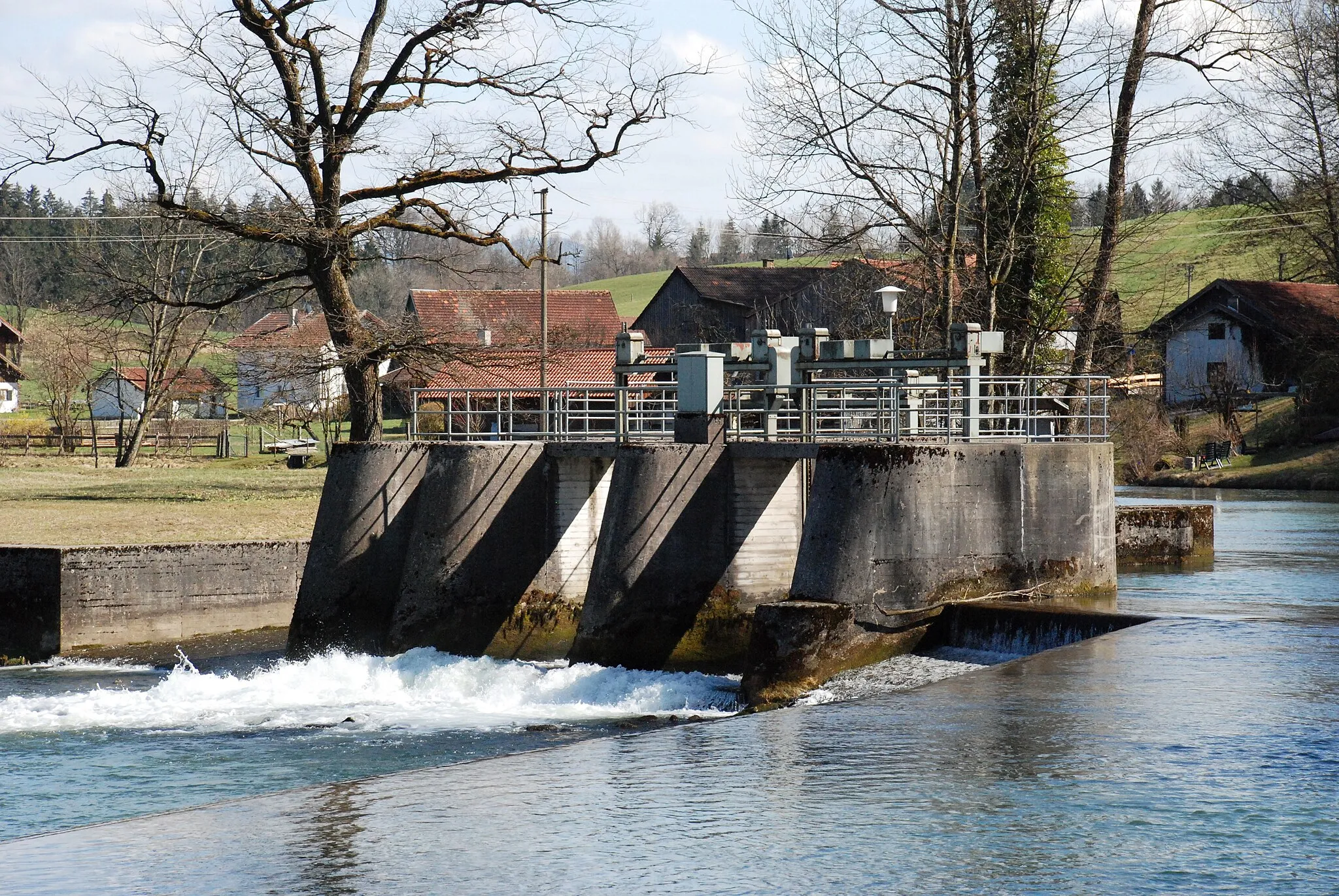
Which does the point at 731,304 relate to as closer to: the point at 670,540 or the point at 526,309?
the point at 526,309

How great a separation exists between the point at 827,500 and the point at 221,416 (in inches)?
2920

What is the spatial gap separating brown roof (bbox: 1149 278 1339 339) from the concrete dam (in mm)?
48313

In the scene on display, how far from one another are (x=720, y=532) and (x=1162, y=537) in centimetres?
1101

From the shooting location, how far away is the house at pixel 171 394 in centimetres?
4884

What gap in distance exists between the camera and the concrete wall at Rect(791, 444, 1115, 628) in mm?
17422

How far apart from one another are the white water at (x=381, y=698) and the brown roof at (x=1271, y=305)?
52045mm

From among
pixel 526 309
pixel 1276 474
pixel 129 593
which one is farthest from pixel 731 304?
pixel 129 593

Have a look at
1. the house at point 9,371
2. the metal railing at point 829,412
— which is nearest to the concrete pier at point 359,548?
the metal railing at point 829,412

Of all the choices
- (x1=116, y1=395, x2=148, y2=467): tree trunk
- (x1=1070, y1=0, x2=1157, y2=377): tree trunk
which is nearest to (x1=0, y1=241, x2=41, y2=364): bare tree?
(x1=116, y1=395, x2=148, y2=467): tree trunk

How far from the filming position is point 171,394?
59.7 metres

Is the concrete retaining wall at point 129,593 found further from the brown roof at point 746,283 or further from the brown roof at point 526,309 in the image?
the brown roof at point 746,283

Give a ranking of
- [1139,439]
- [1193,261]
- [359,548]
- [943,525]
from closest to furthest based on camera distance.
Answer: [943,525] → [359,548] → [1139,439] → [1193,261]

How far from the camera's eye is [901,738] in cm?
1265

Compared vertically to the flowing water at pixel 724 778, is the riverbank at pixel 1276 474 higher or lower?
higher
